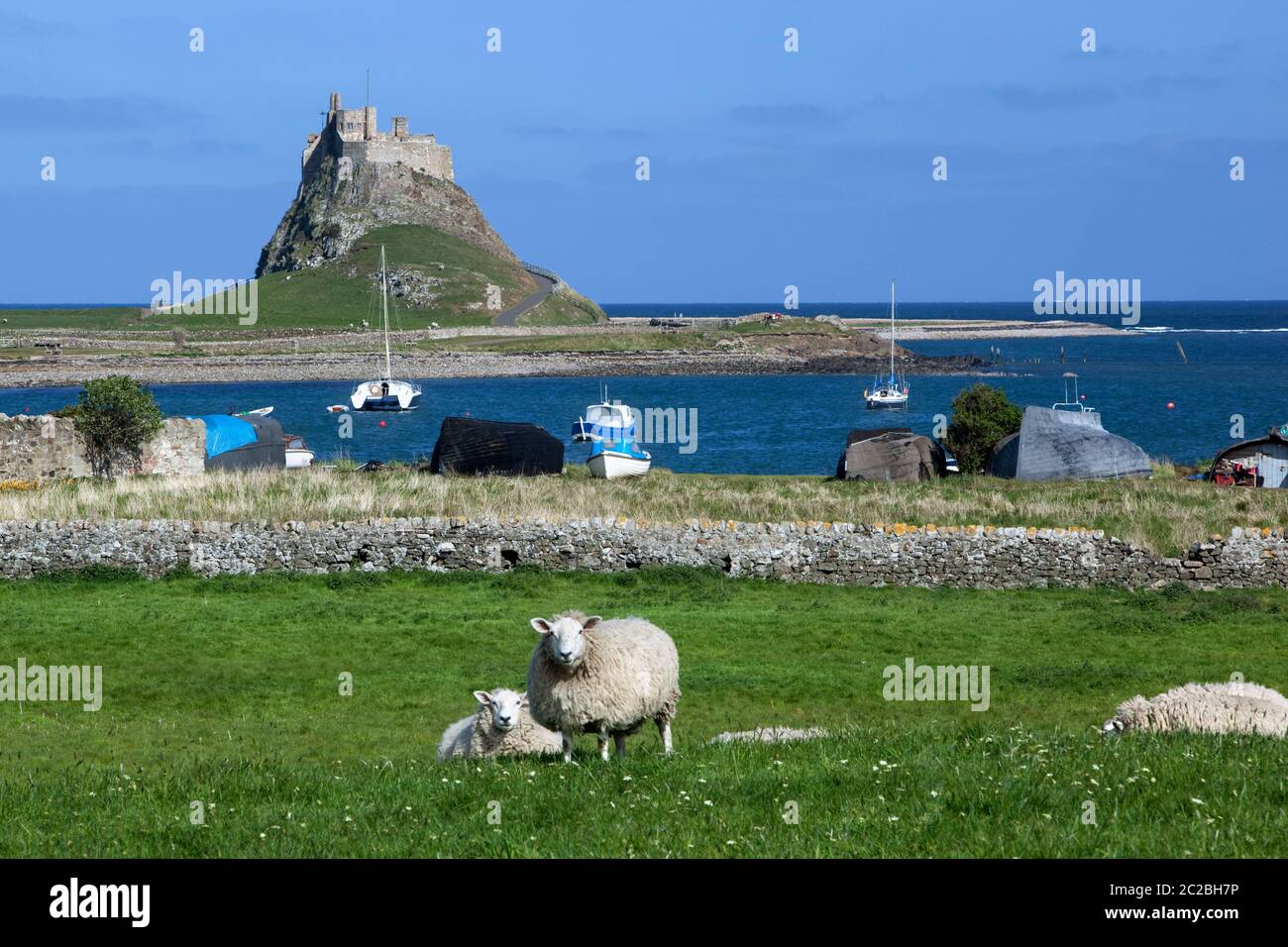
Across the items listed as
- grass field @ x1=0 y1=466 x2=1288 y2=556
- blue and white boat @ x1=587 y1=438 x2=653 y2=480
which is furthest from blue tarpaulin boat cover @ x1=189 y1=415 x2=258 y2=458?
blue and white boat @ x1=587 y1=438 x2=653 y2=480

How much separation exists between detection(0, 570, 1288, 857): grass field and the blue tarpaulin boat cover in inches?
625

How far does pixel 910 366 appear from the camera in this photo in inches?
6033

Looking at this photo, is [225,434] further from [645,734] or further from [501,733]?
[501,733]

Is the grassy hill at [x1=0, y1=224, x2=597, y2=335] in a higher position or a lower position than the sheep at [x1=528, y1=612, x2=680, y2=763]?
higher

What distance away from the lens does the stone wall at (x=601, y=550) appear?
25766mm

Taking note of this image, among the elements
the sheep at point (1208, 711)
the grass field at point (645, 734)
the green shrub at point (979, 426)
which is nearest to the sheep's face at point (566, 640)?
the grass field at point (645, 734)

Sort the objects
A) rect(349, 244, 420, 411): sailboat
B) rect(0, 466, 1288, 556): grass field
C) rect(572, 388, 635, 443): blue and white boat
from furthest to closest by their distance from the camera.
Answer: rect(349, 244, 420, 411): sailboat, rect(572, 388, 635, 443): blue and white boat, rect(0, 466, 1288, 556): grass field

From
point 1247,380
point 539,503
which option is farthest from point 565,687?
point 1247,380

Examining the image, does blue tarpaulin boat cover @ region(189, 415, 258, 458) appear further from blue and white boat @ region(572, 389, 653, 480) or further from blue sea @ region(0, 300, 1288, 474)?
blue sea @ region(0, 300, 1288, 474)

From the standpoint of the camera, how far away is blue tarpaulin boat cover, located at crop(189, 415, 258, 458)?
41.7 meters

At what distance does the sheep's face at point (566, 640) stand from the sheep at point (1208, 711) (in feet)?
15.7

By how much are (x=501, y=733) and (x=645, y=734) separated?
2.45 m

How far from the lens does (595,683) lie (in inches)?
493
